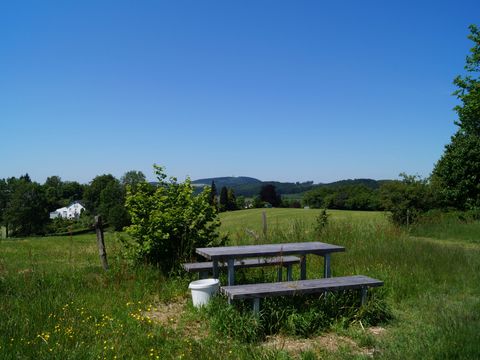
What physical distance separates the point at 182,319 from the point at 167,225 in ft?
7.07

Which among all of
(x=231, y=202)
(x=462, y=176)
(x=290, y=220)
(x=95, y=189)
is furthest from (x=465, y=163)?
(x=95, y=189)

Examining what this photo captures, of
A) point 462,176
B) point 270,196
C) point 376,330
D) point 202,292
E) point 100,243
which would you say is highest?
point 462,176

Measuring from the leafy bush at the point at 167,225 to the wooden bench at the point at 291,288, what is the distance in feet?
6.65

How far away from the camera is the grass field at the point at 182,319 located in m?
3.65

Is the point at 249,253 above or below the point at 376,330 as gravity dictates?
above

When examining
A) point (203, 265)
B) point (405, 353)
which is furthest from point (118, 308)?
point (405, 353)

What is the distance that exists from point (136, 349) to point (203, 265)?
250 cm

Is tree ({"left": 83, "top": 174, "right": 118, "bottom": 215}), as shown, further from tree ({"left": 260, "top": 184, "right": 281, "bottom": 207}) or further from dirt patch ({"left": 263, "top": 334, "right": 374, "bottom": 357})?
dirt patch ({"left": 263, "top": 334, "right": 374, "bottom": 357})

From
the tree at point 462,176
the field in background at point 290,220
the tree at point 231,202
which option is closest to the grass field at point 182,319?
the field in background at point 290,220

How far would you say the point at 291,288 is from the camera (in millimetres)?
4723

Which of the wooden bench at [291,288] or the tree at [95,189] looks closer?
the wooden bench at [291,288]

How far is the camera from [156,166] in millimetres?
7676

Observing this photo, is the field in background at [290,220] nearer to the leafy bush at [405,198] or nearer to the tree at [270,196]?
the leafy bush at [405,198]

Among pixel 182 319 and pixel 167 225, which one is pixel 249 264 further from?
pixel 182 319
